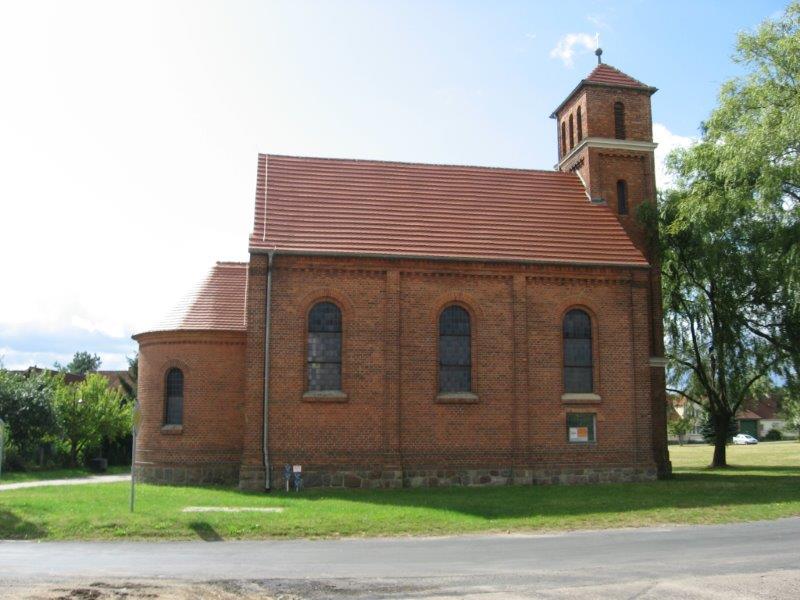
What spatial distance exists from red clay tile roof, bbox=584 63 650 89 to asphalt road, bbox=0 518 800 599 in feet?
63.6

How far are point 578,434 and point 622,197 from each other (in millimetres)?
9938

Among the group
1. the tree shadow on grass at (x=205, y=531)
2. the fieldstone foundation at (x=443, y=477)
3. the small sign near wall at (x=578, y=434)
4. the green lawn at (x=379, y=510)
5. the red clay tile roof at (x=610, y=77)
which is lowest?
the tree shadow on grass at (x=205, y=531)

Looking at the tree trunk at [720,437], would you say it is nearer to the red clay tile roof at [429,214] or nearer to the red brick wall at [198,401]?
the red clay tile roof at [429,214]

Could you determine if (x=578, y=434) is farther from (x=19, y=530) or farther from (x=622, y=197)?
(x=19, y=530)

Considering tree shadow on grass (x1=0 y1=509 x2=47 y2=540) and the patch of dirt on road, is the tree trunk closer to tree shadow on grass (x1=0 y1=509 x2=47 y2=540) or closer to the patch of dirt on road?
tree shadow on grass (x1=0 y1=509 x2=47 y2=540)

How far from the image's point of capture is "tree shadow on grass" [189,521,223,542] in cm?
1548

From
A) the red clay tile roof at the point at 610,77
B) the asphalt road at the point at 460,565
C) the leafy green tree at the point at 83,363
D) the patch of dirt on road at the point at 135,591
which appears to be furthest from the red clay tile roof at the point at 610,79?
the leafy green tree at the point at 83,363

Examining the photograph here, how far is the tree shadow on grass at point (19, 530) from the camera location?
1568 cm

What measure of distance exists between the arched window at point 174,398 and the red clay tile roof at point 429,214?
5.39 meters

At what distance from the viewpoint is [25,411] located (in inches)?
1336

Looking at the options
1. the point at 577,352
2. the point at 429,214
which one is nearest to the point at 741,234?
the point at 577,352

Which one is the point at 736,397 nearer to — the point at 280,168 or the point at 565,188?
the point at 565,188

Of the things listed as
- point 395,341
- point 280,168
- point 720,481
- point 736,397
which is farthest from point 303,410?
point 736,397

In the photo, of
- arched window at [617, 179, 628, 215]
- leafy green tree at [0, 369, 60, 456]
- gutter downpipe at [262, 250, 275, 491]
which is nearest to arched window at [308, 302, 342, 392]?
gutter downpipe at [262, 250, 275, 491]
